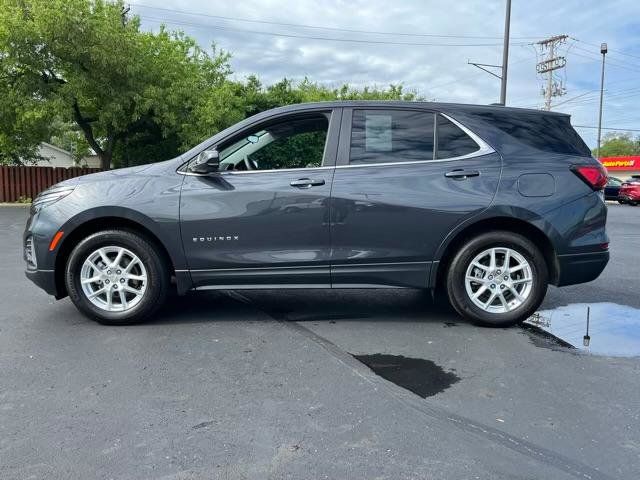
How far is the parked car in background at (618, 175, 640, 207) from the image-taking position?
28078 mm

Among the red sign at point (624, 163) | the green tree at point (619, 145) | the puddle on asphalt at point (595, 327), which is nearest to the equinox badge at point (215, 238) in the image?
the puddle on asphalt at point (595, 327)

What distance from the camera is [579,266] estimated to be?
15.4 ft

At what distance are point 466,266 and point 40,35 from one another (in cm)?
2010

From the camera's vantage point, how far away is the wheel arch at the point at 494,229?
183 inches

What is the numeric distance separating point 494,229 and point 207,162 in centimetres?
249

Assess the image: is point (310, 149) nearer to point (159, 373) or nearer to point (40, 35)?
point (159, 373)

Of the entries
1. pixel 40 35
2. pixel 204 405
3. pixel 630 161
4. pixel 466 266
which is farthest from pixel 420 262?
pixel 630 161

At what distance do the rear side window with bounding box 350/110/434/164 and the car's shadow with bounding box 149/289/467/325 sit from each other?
1476 millimetres

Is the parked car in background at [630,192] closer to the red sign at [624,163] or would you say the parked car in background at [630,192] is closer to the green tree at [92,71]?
the red sign at [624,163]

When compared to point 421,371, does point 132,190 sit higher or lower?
higher

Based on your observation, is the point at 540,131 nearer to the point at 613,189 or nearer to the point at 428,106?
the point at 428,106

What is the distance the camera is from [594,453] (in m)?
2.78

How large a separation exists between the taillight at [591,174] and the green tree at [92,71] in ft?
A: 64.7

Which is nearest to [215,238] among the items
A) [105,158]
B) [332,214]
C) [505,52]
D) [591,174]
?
[332,214]
